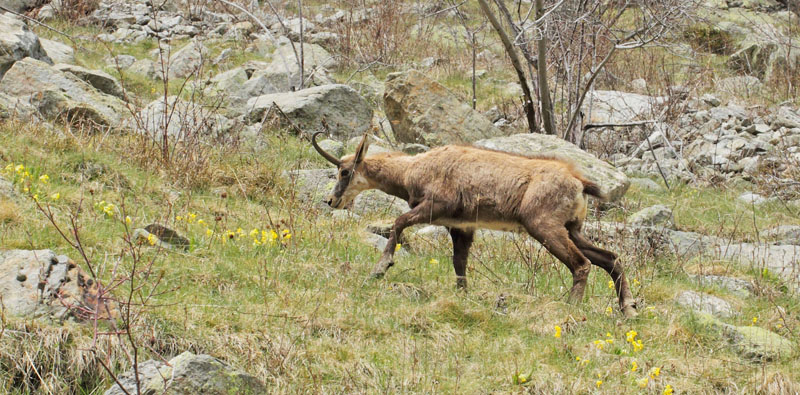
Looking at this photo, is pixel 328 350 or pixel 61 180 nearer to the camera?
pixel 328 350

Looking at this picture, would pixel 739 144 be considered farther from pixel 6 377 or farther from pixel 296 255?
pixel 6 377

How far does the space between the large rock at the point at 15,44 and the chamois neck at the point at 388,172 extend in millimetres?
5801

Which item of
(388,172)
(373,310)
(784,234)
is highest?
(388,172)

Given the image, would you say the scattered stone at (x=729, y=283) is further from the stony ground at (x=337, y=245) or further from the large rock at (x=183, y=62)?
the large rock at (x=183, y=62)

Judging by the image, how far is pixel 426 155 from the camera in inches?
279

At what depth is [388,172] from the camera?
23.9 feet

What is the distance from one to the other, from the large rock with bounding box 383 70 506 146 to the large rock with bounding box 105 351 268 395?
7198 millimetres

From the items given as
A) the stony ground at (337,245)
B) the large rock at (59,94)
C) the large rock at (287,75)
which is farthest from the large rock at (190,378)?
the large rock at (287,75)

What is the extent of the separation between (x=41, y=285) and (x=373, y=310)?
2149 millimetres

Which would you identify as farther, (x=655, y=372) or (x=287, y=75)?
(x=287, y=75)

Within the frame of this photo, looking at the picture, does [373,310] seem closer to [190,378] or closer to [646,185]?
[190,378]

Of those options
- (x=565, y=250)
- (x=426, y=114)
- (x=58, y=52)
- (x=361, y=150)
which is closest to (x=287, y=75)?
(x=426, y=114)

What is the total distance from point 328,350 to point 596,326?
1.91m

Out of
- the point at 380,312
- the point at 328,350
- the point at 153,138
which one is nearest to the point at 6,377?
the point at 328,350
